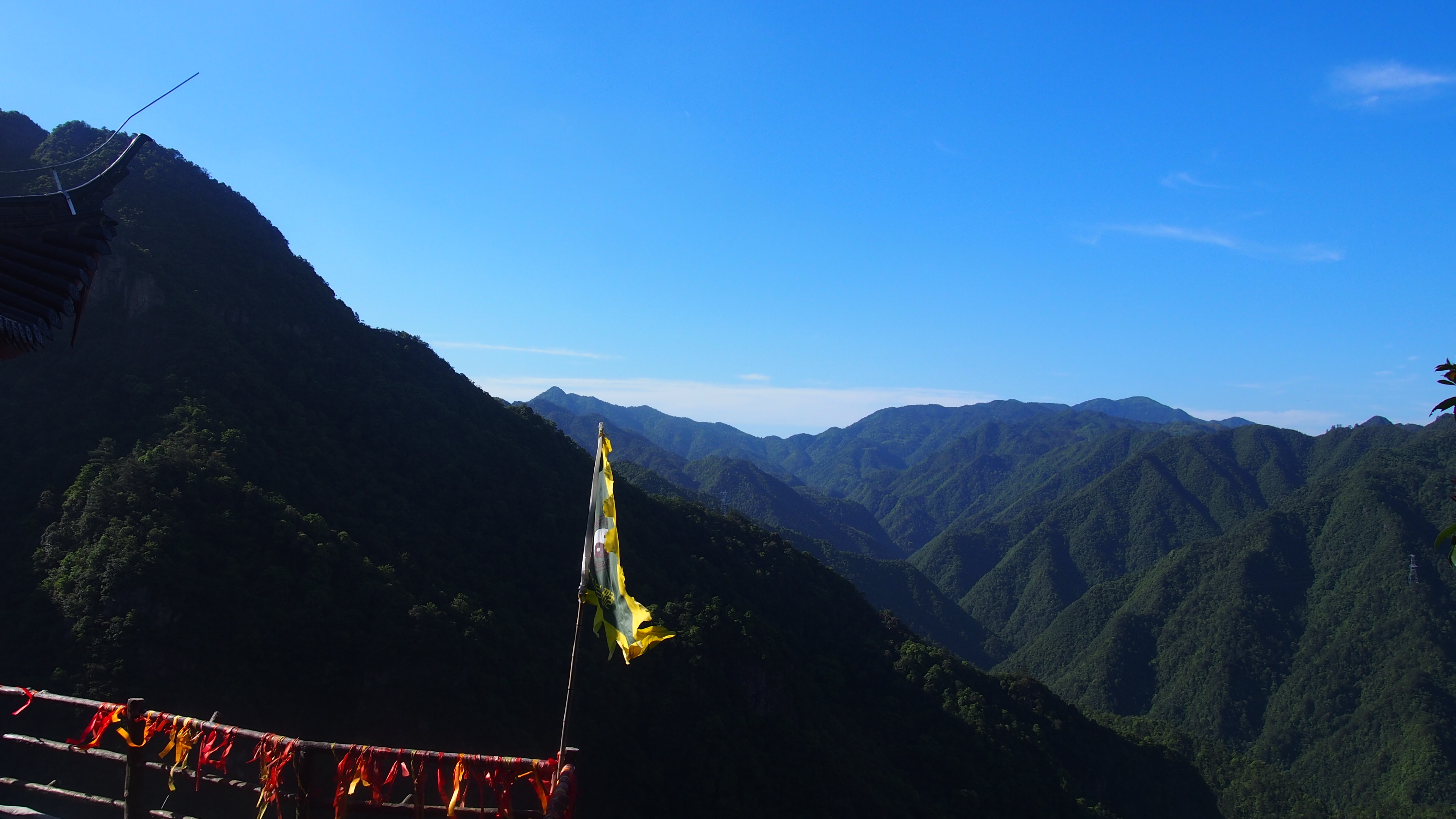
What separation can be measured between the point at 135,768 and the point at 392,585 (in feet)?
102

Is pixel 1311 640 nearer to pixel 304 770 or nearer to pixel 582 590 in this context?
pixel 582 590

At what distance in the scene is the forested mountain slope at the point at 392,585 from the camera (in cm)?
3209

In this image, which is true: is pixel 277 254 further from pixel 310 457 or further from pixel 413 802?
pixel 413 802

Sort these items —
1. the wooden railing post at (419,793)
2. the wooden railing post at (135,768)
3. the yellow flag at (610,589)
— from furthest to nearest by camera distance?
the wooden railing post at (135,768) → the yellow flag at (610,589) → the wooden railing post at (419,793)

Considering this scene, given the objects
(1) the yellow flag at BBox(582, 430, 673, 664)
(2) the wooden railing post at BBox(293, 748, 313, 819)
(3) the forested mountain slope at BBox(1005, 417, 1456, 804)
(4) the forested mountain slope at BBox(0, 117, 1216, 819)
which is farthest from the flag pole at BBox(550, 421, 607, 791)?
(3) the forested mountain slope at BBox(1005, 417, 1456, 804)

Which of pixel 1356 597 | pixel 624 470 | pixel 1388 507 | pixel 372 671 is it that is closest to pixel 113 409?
pixel 372 671

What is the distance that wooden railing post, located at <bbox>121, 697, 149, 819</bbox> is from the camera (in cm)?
837

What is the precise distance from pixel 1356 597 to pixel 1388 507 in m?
24.7

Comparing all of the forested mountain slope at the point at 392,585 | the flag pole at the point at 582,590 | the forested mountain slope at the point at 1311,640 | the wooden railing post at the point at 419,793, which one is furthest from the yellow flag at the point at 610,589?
the forested mountain slope at the point at 1311,640

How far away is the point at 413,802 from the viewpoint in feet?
26.2

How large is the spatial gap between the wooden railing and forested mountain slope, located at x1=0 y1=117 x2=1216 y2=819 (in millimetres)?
25551

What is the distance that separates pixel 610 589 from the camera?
8414mm

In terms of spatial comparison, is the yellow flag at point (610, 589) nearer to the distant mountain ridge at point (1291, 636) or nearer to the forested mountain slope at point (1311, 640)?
the distant mountain ridge at point (1291, 636)

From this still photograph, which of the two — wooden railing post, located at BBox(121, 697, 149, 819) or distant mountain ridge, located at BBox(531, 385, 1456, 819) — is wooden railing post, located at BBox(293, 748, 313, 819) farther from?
distant mountain ridge, located at BBox(531, 385, 1456, 819)
